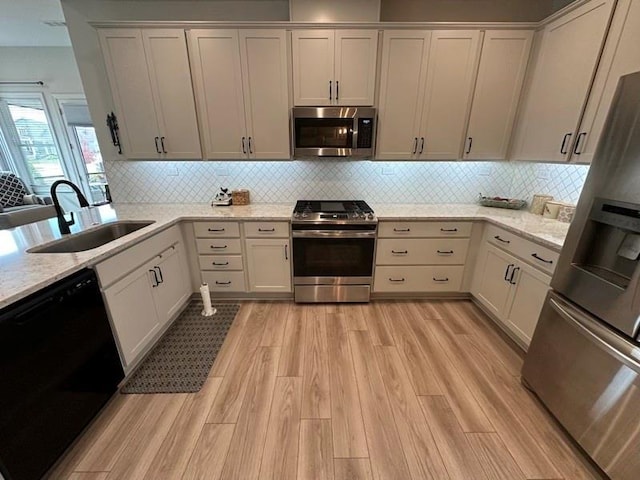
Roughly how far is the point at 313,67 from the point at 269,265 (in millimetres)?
1967

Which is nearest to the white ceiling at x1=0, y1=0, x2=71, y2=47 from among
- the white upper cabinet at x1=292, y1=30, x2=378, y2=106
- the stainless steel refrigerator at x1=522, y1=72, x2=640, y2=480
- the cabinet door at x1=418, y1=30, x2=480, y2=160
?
the white upper cabinet at x1=292, y1=30, x2=378, y2=106

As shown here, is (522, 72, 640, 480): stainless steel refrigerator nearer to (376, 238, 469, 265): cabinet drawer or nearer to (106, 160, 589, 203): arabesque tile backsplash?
(376, 238, 469, 265): cabinet drawer

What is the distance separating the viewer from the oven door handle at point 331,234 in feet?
8.45

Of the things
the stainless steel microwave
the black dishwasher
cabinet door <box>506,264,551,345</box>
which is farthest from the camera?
the stainless steel microwave

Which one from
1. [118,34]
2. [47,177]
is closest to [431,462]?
[118,34]

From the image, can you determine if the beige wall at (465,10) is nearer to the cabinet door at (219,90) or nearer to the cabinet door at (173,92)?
the cabinet door at (219,90)

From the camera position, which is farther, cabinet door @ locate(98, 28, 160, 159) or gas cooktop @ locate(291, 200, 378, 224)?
gas cooktop @ locate(291, 200, 378, 224)

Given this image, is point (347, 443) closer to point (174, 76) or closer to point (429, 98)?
point (429, 98)

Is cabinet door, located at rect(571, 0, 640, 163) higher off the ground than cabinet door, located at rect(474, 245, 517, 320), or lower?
higher

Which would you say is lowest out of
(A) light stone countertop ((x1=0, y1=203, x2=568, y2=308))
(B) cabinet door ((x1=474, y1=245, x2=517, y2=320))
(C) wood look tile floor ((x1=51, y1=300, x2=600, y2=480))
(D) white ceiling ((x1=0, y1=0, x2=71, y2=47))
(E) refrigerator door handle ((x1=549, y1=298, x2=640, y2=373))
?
(C) wood look tile floor ((x1=51, y1=300, x2=600, y2=480))

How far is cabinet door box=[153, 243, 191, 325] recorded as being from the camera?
226 centimetres

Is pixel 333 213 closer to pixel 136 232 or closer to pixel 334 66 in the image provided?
pixel 334 66

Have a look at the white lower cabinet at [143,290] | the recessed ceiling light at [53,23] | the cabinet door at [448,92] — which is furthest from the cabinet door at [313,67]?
the recessed ceiling light at [53,23]

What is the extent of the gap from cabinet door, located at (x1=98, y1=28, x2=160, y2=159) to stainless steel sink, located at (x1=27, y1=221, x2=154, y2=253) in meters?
0.80
